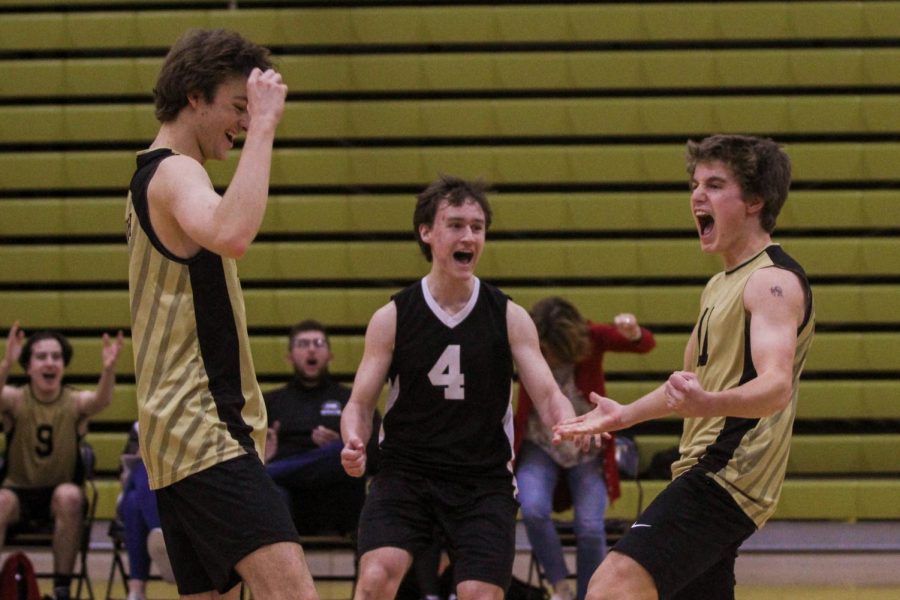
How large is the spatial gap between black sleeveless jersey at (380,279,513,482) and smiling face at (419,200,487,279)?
0.46 ft

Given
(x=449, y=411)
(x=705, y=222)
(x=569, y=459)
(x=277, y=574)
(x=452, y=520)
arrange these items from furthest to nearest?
(x=569, y=459) → (x=449, y=411) → (x=452, y=520) → (x=705, y=222) → (x=277, y=574)

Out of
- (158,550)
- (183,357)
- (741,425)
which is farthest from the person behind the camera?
(158,550)

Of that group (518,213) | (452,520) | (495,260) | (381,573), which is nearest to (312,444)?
(495,260)

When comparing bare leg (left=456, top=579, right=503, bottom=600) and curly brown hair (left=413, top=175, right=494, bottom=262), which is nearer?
bare leg (left=456, top=579, right=503, bottom=600)

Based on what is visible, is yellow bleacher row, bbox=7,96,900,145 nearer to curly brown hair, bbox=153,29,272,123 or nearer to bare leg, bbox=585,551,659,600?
bare leg, bbox=585,551,659,600

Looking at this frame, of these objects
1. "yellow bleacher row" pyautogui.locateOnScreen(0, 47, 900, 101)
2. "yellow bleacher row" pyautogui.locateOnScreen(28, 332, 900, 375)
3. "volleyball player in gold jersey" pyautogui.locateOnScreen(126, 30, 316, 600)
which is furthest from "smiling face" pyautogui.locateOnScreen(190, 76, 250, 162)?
"yellow bleacher row" pyautogui.locateOnScreen(0, 47, 900, 101)

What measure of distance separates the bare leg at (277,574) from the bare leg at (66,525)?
4.12m

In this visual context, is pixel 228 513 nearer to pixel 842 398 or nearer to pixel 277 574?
pixel 277 574

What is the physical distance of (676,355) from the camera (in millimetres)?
7969

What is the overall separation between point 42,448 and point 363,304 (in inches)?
88.8

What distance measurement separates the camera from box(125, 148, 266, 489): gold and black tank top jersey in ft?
9.18

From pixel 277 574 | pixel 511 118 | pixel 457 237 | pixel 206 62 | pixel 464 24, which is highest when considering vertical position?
pixel 464 24

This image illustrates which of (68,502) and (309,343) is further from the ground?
(309,343)

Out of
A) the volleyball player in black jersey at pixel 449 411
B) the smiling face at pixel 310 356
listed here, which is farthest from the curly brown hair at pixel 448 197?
the smiling face at pixel 310 356
